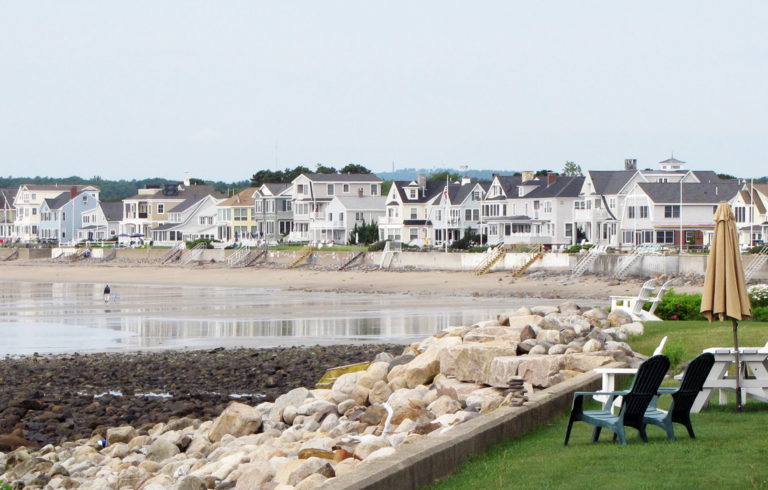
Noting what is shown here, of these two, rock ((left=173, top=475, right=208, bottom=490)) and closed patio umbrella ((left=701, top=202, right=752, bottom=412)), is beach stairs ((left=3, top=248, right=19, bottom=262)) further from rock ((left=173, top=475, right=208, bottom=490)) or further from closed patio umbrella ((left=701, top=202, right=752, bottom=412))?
closed patio umbrella ((left=701, top=202, right=752, bottom=412))

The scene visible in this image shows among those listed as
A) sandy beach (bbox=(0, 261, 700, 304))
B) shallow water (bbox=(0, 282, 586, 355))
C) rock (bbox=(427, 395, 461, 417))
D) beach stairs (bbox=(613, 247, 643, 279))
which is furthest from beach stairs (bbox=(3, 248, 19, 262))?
rock (bbox=(427, 395, 461, 417))

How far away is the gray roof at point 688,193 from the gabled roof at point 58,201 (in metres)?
89.6

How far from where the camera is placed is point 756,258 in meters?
56.6

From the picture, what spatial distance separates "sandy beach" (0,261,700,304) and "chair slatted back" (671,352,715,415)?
38457mm

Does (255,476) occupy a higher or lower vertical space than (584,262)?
lower

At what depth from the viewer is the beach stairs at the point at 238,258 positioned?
8919cm

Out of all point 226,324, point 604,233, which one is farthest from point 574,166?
point 226,324

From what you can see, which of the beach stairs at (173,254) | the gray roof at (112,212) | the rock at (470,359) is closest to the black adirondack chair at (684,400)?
the rock at (470,359)

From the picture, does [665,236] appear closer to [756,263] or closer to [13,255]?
[756,263]

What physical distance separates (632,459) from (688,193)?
7000cm

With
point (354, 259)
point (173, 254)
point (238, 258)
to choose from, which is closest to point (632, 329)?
point (354, 259)

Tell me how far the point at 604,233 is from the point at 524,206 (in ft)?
28.0

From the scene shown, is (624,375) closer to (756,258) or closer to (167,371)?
(167,371)

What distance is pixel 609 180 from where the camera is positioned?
84188mm
